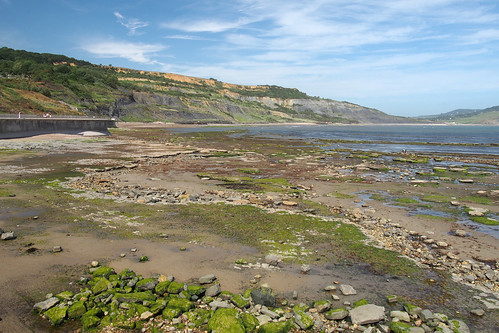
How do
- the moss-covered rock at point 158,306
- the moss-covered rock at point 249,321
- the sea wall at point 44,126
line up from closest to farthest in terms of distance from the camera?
the moss-covered rock at point 249,321, the moss-covered rock at point 158,306, the sea wall at point 44,126

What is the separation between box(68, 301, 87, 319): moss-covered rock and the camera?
Answer: 252 inches

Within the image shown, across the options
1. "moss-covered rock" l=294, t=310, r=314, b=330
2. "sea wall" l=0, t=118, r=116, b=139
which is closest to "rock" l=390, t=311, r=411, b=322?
"moss-covered rock" l=294, t=310, r=314, b=330

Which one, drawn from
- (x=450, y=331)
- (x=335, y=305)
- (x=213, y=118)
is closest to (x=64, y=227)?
(x=335, y=305)

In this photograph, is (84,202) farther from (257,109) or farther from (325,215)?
(257,109)

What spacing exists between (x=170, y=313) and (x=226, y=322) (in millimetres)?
1193

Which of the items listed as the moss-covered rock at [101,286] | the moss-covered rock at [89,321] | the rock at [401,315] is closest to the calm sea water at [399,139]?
the rock at [401,315]

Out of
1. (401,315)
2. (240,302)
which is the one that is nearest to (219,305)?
(240,302)

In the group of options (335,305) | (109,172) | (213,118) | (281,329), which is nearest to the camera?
(281,329)

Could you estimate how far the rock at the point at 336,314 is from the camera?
6723mm

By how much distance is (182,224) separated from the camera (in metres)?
12.5

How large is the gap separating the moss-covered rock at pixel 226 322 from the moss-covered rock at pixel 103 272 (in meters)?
3.27

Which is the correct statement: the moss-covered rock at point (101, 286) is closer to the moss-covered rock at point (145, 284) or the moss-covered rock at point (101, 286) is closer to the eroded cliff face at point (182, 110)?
the moss-covered rock at point (145, 284)

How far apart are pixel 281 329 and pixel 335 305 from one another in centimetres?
179

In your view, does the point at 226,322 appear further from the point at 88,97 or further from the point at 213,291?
the point at 88,97
